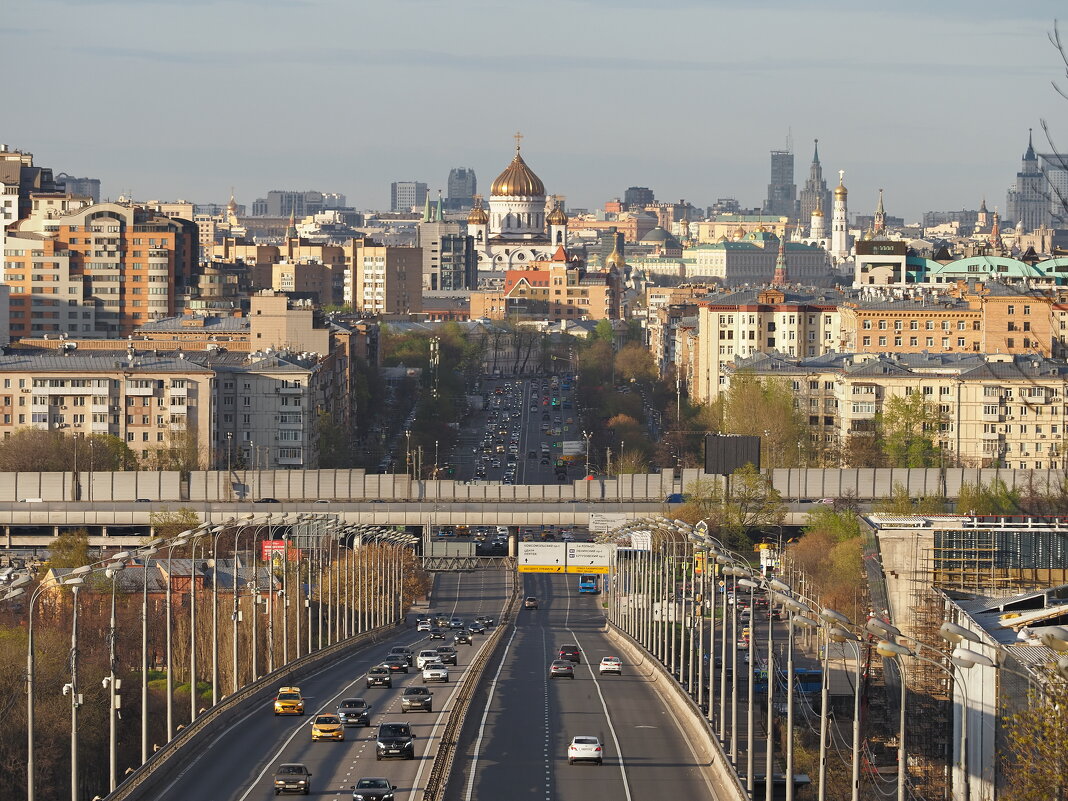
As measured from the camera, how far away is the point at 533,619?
90438mm

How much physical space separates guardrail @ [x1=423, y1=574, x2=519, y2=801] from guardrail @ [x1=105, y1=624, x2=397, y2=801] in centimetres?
426

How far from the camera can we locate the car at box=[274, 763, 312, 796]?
3756 centimetres

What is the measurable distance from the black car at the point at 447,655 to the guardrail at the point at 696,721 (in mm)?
5316

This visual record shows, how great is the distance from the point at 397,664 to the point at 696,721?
16.8m

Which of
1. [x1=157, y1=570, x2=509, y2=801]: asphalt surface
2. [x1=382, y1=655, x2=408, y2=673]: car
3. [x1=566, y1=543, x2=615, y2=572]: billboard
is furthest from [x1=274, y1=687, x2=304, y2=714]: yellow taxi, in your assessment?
[x1=566, y1=543, x2=615, y2=572]: billboard

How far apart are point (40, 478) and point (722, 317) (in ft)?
197

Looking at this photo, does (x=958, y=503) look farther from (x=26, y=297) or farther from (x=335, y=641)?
(x=26, y=297)

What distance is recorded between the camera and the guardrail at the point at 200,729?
3700 cm

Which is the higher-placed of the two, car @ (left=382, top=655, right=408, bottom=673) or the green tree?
the green tree

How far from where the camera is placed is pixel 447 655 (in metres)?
65.4

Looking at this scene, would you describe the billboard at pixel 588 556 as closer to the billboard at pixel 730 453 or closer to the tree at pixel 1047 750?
the billboard at pixel 730 453

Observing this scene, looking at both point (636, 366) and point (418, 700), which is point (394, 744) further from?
point (636, 366)

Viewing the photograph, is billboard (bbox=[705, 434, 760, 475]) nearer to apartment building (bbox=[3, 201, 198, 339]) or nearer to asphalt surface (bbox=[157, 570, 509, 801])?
asphalt surface (bbox=[157, 570, 509, 801])

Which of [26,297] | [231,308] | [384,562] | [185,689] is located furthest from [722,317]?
[185,689]
